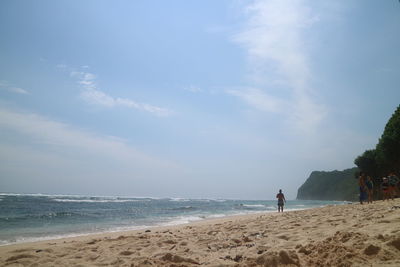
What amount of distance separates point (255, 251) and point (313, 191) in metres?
170

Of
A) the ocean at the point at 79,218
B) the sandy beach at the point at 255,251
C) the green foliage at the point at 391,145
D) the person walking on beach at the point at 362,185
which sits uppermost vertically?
the green foliage at the point at 391,145

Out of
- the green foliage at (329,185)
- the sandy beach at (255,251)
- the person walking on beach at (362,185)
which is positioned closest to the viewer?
the sandy beach at (255,251)

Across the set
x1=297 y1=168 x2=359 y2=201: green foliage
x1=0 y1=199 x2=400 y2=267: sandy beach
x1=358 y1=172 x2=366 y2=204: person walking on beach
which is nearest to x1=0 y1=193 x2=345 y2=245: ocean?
x1=0 y1=199 x2=400 y2=267: sandy beach

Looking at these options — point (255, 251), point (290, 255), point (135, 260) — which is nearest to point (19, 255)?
point (135, 260)

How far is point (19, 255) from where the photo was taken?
563 centimetres

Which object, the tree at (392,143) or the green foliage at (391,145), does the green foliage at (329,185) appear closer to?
the green foliage at (391,145)

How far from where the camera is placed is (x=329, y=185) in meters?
145

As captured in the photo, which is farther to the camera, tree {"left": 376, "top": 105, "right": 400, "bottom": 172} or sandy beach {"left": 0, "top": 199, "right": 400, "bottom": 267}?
tree {"left": 376, "top": 105, "right": 400, "bottom": 172}

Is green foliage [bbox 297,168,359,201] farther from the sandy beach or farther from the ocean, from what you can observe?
the sandy beach

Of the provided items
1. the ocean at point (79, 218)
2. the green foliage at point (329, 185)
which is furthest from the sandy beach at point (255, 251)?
the green foliage at point (329, 185)

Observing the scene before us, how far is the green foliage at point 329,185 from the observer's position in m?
123

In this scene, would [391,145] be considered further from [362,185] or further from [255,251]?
[255,251]

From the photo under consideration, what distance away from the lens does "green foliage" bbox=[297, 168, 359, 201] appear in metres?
123

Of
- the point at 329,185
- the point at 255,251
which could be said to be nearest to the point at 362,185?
the point at 255,251
